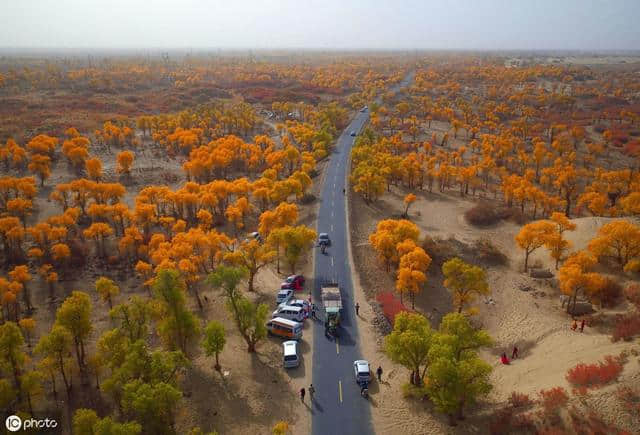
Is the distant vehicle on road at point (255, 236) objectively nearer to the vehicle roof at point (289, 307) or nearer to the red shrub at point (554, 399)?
the vehicle roof at point (289, 307)

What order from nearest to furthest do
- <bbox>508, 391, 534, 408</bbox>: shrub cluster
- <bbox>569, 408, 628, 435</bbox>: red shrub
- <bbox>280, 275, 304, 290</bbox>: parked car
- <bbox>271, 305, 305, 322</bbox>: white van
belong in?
<bbox>569, 408, 628, 435</bbox>: red shrub, <bbox>508, 391, 534, 408</bbox>: shrub cluster, <bbox>271, 305, 305, 322</bbox>: white van, <bbox>280, 275, 304, 290</bbox>: parked car

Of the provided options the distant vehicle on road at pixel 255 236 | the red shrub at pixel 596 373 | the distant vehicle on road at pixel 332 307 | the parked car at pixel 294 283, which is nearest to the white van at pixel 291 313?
the distant vehicle on road at pixel 332 307

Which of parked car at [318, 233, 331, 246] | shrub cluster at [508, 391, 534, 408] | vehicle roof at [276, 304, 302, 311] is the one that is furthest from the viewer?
parked car at [318, 233, 331, 246]

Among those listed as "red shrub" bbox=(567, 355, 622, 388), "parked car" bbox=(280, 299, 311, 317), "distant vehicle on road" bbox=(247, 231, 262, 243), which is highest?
"red shrub" bbox=(567, 355, 622, 388)

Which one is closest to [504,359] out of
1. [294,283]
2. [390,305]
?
[390,305]

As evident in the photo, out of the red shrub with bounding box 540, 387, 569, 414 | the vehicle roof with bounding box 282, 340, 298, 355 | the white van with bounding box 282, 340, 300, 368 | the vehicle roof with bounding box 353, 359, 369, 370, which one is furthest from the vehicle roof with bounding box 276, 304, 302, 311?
the red shrub with bounding box 540, 387, 569, 414

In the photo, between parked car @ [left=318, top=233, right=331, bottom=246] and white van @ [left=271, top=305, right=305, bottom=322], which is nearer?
white van @ [left=271, top=305, right=305, bottom=322]

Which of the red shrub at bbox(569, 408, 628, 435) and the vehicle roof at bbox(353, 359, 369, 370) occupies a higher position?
the red shrub at bbox(569, 408, 628, 435)

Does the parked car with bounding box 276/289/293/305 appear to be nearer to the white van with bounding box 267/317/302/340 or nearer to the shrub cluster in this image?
the white van with bounding box 267/317/302/340
